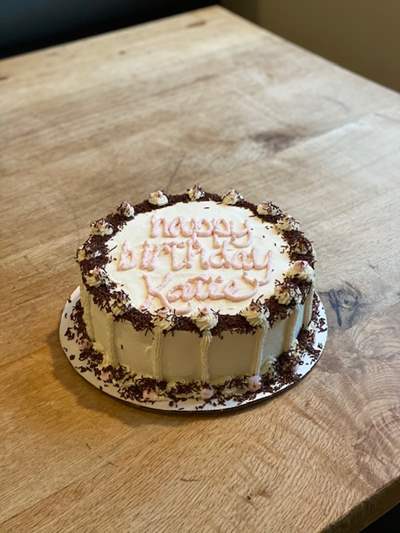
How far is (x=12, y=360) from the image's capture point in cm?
123

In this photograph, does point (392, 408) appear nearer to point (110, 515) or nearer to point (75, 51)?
point (110, 515)

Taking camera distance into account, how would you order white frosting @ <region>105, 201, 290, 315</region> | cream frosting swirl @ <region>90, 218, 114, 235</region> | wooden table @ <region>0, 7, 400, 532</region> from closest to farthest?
wooden table @ <region>0, 7, 400, 532</region>
white frosting @ <region>105, 201, 290, 315</region>
cream frosting swirl @ <region>90, 218, 114, 235</region>

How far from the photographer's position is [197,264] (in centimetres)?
120

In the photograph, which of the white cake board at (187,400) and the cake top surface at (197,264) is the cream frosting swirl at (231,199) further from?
the white cake board at (187,400)

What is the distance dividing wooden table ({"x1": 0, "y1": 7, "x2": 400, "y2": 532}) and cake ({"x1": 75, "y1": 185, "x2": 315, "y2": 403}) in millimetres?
54

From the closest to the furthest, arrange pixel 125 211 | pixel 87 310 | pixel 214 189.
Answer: pixel 87 310 < pixel 125 211 < pixel 214 189

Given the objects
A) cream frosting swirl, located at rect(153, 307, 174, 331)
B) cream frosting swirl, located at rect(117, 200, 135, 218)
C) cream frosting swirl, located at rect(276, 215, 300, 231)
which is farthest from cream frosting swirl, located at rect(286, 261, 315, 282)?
cream frosting swirl, located at rect(117, 200, 135, 218)

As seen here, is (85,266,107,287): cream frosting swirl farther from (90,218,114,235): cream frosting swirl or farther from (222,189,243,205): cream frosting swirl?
(222,189,243,205): cream frosting swirl

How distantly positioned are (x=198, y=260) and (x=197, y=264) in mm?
11

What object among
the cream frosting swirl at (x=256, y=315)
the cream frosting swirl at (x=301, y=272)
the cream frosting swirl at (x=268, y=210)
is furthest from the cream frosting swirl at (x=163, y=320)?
the cream frosting swirl at (x=268, y=210)

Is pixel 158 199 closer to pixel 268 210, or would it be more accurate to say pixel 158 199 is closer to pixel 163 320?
pixel 268 210

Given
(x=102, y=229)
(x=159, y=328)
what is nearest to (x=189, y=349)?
(x=159, y=328)

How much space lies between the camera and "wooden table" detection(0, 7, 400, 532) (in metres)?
1.02

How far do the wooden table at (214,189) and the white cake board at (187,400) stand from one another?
2 cm
